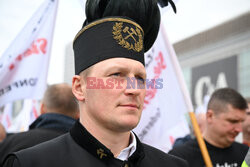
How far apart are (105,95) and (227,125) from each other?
2595 millimetres

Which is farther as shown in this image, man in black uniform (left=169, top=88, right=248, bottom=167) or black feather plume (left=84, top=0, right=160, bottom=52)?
man in black uniform (left=169, top=88, right=248, bottom=167)

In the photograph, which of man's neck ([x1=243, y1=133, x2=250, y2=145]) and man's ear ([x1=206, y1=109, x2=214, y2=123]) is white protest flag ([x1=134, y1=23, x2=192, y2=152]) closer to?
man's ear ([x1=206, y1=109, x2=214, y2=123])

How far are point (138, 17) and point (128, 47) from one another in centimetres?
30

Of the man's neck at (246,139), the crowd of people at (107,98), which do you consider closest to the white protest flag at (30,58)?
the crowd of people at (107,98)

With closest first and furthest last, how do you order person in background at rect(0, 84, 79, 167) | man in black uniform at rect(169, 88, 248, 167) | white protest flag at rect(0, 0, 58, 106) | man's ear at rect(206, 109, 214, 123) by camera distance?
person in background at rect(0, 84, 79, 167) → man in black uniform at rect(169, 88, 248, 167) → man's ear at rect(206, 109, 214, 123) → white protest flag at rect(0, 0, 58, 106)

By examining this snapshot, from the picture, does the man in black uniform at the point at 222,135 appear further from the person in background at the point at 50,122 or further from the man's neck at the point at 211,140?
the person in background at the point at 50,122

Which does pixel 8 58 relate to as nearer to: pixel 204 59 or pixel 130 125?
pixel 130 125

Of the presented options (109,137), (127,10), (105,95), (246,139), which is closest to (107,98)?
(105,95)

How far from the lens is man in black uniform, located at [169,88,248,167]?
12.6ft

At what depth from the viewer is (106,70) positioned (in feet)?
6.37

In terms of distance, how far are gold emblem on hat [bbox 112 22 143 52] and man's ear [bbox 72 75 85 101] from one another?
359 millimetres

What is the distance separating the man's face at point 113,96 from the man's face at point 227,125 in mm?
2342

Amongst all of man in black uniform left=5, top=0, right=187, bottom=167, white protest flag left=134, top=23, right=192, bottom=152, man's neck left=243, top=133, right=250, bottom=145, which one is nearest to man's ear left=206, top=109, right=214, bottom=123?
white protest flag left=134, top=23, right=192, bottom=152

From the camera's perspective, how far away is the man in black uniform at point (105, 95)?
6.27 feet
